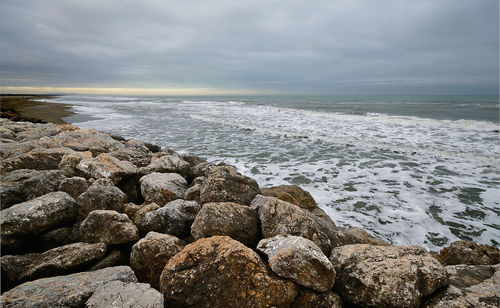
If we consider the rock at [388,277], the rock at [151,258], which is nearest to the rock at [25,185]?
the rock at [151,258]

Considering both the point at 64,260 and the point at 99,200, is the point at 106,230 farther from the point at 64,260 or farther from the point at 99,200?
the point at 99,200

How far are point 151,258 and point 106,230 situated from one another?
2.93 feet

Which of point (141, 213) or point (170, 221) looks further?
point (141, 213)

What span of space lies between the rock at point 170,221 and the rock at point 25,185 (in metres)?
2.21

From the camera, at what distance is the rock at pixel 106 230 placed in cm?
329

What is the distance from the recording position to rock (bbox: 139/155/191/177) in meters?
5.75

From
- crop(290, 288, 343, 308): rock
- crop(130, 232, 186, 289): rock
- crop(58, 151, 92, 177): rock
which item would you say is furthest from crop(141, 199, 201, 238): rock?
crop(58, 151, 92, 177): rock

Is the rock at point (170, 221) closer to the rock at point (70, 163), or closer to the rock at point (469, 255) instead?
the rock at point (70, 163)

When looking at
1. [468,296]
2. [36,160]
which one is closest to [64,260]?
[36,160]

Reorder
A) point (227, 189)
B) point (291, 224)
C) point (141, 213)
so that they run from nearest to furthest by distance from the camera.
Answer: point (291, 224)
point (141, 213)
point (227, 189)

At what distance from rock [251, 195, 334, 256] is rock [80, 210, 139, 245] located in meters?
1.78

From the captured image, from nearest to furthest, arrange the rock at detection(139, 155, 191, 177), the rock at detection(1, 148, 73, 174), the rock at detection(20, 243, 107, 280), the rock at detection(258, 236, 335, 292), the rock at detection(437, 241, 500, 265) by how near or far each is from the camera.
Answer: the rock at detection(258, 236, 335, 292) → the rock at detection(20, 243, 107, 280) → the rock at detection(437, 241, 500, 265) → the rock at detection(1, 148, 73, 174) → the rock at detection(139, 155, 191, 177)

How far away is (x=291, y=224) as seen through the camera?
312cm

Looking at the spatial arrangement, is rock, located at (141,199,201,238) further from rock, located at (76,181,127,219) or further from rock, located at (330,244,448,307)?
rock, located at (330,244,448,307)
